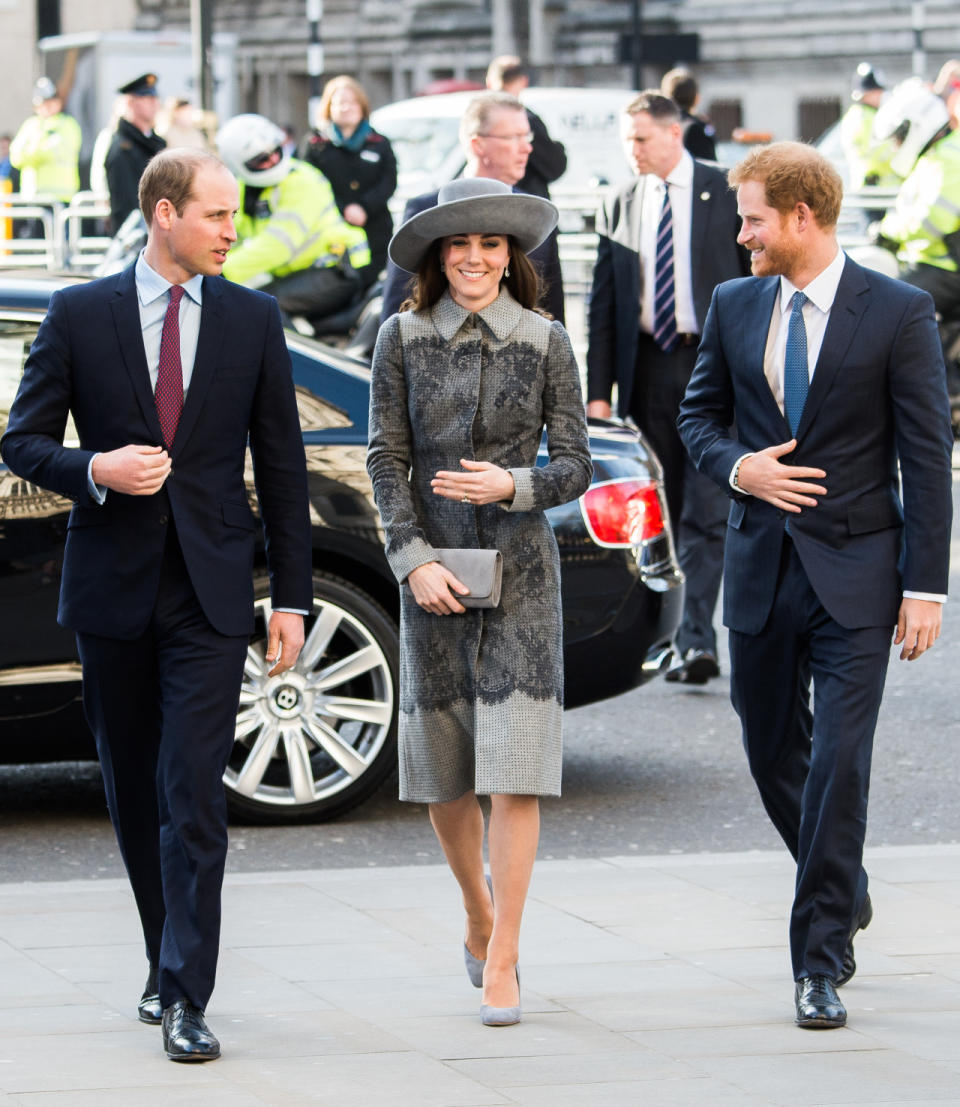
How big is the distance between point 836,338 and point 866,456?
0.26m

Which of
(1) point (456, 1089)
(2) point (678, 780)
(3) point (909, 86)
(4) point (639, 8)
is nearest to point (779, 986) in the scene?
(1) point (456, 1089)

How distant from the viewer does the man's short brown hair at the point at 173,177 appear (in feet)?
15.3

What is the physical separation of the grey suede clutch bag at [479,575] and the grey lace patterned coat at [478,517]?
2.5 inches

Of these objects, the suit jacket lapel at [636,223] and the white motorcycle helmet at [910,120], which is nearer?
the suit jacket lapel at [636,223]

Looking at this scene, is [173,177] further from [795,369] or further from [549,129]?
[549,129]

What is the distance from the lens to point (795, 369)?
4957 mm

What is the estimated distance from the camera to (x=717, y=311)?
5188 mm

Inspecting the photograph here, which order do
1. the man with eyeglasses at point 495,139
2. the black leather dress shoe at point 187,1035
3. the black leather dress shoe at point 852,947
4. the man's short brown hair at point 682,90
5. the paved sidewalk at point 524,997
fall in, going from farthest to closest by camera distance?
the man's short brown hair at point 682,90
the man with eyeglasses at point 495,139
the black leather dress shoe at point 852,947
the black leather dress shoe at point 187,1035
the paved sidewalk at point 524,997

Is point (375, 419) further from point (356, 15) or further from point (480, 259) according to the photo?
point (356, 15)

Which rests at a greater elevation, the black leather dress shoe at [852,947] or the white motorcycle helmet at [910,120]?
the white motorcycle helmet at [910,120]

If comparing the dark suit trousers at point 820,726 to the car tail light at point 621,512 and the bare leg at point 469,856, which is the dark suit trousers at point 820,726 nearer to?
the bare leg at point 469,856

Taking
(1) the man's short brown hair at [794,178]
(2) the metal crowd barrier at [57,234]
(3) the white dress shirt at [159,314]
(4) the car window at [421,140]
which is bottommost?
(2) the metal crowd barrier at [57,234]

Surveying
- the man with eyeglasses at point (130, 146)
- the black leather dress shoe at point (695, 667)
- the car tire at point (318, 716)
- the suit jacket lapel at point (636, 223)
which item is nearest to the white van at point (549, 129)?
the man with eyeglasses at point (130, 146)

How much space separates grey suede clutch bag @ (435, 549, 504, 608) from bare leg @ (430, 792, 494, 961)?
45 centimetres
